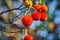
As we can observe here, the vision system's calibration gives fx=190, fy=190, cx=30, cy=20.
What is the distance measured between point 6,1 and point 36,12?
0.32 metres

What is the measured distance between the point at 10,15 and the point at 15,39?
10 centimetres

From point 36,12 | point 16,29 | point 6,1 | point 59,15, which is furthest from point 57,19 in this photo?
point 36,12

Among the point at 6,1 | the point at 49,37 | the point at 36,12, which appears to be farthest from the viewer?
the point at 49,37

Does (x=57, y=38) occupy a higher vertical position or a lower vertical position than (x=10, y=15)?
lower

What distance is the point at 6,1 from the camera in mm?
760

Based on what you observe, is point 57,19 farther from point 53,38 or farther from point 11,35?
point 11,35

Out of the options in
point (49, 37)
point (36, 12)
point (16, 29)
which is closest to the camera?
point (36, 12)

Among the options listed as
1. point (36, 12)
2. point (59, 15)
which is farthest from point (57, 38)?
point (36, 12)

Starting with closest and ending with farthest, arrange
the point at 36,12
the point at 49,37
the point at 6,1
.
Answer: the point at 36,12
the point at 6,1
the point at 49,37

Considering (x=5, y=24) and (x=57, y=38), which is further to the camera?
(x=57, y=38)

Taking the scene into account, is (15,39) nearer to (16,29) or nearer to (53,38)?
(16,29)

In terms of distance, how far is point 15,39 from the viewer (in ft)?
2.10

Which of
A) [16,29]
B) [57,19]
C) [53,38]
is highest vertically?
[16,29]

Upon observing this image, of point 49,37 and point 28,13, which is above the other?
point 28,13
